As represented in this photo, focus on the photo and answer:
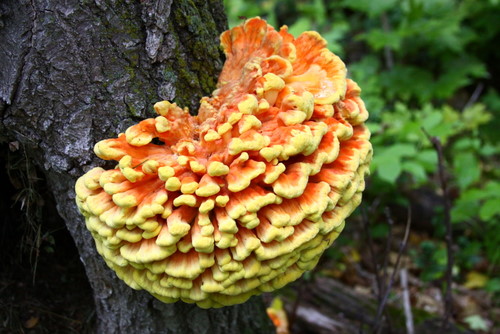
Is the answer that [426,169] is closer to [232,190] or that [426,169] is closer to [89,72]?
[232,190]

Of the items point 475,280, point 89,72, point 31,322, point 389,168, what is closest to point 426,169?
point 389,168

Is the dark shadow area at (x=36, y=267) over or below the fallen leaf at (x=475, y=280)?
over

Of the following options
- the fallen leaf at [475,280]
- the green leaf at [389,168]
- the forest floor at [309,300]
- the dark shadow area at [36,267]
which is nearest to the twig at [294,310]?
the forest floor at [309,300]

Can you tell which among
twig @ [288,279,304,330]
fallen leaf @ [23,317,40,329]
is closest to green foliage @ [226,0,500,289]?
twig @ [288,279,304,330]

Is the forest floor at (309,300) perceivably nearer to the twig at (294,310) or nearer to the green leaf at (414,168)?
the twig at (294,310)

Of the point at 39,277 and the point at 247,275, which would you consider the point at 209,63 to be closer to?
the point at 247,275

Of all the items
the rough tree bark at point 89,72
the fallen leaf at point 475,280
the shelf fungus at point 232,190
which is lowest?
the fallen leaf at point 475,280
